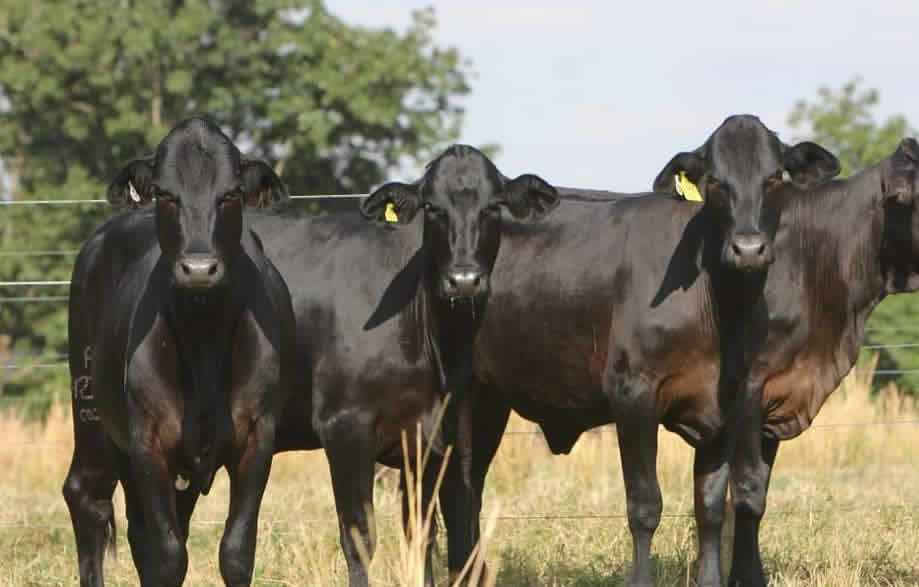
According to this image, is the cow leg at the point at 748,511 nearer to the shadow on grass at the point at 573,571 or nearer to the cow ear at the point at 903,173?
the shadow on grass at the point at 573,571

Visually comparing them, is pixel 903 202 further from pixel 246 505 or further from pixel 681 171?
pixel 246 505

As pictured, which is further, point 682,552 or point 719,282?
point 682,552

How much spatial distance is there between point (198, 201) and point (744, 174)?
2.69 metres

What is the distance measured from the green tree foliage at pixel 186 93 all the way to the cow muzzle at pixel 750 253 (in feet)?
56.2

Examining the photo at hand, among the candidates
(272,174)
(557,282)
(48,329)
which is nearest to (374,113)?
(48,329)

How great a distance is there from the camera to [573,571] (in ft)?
28.5

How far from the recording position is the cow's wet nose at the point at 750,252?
24.0 feet

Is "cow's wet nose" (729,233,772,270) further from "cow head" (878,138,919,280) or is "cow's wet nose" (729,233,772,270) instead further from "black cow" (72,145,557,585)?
"cow head" (878,138,919,280)

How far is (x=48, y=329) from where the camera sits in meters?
22.1

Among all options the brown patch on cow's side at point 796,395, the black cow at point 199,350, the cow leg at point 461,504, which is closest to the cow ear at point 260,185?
the black cow at point 199,350

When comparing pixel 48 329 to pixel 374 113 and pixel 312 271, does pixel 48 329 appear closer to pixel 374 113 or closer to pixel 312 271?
pixel 374 113

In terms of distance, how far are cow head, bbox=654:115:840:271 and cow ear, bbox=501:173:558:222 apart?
53cm

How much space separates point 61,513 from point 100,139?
14.7m

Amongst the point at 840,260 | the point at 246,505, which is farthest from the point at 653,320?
the point at 246,505
